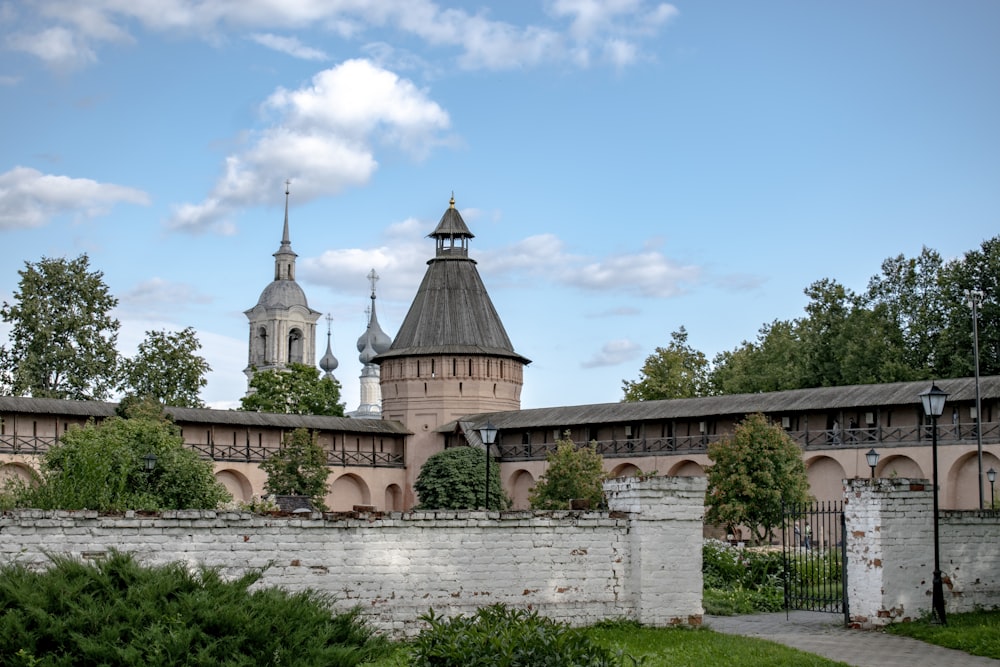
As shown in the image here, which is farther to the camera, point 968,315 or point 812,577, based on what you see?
point 968,315

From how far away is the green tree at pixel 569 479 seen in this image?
3341 cm

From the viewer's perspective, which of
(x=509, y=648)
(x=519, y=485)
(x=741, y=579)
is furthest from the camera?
(x=519, y=485)

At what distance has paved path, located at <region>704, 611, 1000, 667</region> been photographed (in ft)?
39.3

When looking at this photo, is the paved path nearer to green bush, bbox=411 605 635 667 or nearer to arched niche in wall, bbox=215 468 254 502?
green bush, bbox=411 605 635 667

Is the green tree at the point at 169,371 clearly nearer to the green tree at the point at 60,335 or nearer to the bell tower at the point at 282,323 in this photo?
the green tree at the point at 60,335

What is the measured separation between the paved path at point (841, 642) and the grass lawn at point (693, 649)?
0.50m

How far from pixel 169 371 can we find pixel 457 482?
12.5 m

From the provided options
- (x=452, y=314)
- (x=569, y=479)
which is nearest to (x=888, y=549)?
(x=569, y=479)

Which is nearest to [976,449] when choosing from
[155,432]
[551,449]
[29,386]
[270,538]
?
[551,449]

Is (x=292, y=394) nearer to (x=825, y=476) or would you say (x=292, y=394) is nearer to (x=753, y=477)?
(x=825, y=476)

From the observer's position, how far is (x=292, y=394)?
189 feet

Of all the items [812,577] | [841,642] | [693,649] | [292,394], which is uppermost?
[292,394]

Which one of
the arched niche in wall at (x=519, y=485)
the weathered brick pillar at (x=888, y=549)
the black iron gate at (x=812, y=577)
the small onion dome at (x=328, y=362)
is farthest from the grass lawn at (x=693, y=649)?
the small onion dome at (x=328, y=362)

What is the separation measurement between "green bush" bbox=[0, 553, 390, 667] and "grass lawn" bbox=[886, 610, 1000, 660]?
20.6ft
